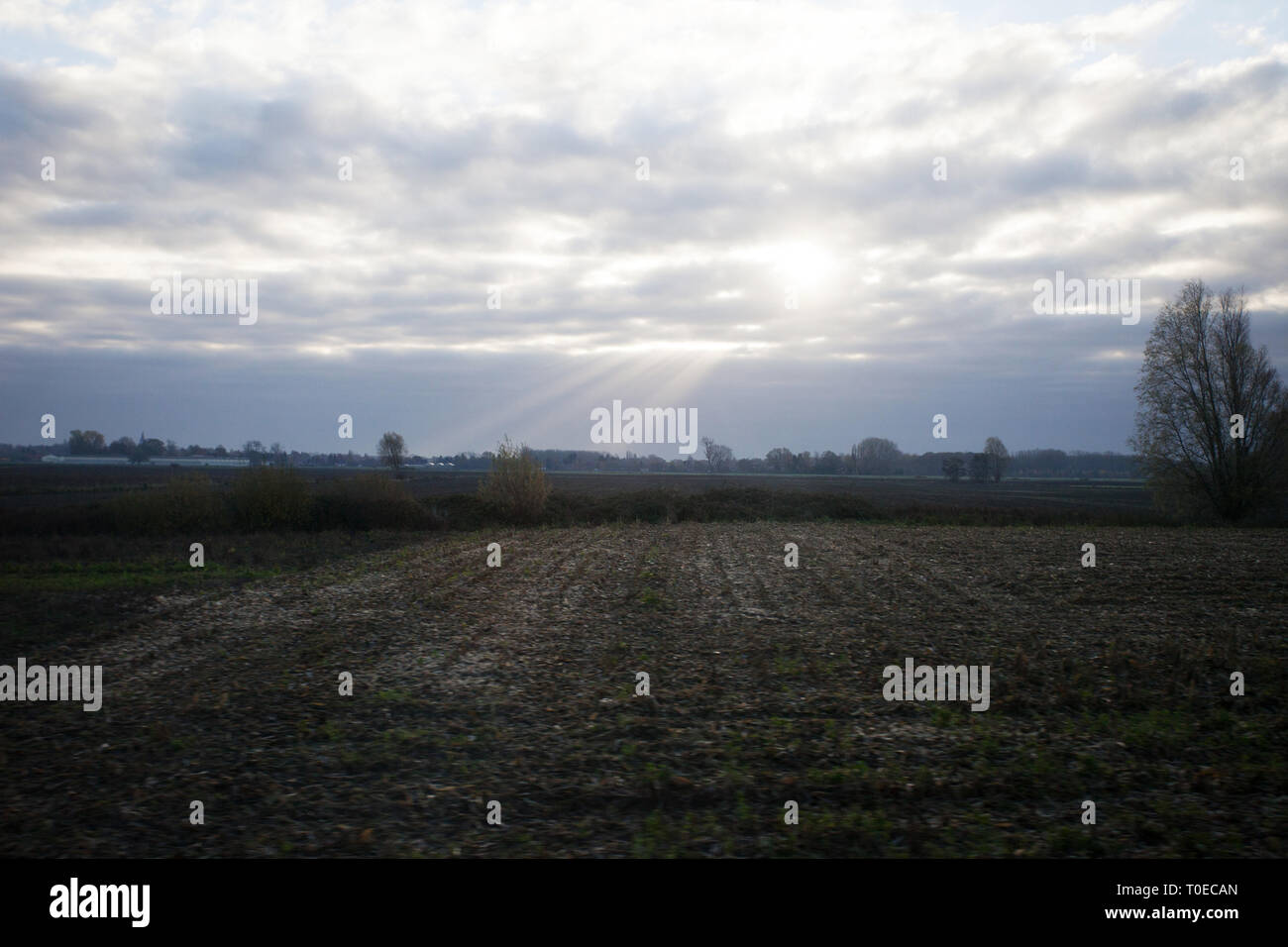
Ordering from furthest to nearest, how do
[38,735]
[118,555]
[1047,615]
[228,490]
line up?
[228,490], [118,555], [1047,615], [38,735]

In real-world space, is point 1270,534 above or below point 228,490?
below

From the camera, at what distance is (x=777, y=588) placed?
18406 mm

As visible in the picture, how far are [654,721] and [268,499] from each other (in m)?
34.9

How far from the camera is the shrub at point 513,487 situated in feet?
145

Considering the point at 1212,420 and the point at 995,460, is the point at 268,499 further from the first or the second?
the point at 995,460

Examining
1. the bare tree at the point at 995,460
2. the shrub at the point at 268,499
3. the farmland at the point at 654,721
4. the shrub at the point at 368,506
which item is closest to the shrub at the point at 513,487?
the shrub at the point at 368,506

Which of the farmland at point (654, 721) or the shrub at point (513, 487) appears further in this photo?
the shrub at point (513, 487)

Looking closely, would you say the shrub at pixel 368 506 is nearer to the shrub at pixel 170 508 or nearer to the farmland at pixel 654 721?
the shrub at pixel 170 508

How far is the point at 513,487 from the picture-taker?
44.3 metres

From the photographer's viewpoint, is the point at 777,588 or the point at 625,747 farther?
the point at 777,588

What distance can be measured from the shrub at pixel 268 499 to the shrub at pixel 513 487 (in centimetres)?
1035

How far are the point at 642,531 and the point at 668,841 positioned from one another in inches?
1163

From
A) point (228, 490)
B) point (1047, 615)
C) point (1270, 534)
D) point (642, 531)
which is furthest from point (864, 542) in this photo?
point (228, 490)
